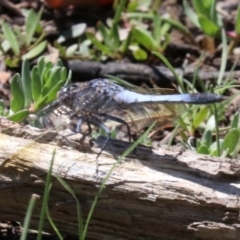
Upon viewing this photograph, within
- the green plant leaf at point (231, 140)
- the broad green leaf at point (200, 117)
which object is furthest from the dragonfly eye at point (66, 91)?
the broad green leaf at point (200, 117)

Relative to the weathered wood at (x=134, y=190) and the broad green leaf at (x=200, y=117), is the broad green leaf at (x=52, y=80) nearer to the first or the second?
the weathered wood at (x=134, y=190)

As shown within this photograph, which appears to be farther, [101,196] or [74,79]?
[74,79]

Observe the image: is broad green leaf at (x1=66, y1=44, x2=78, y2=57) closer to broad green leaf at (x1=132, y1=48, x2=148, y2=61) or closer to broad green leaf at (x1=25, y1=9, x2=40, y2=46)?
broad green leaf at (x1=25, y1=9, x2=40, y2=46)

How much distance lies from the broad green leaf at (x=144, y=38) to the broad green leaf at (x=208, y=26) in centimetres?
30

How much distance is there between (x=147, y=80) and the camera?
3.89 metres

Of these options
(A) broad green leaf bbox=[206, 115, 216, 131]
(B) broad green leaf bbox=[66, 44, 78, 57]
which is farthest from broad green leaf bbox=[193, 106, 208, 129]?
(B) broad green leaf bbox=[66, 44, 78, 57]

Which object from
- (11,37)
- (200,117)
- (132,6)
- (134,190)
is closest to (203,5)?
(132,6)

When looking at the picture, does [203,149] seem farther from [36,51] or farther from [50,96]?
[36,51]

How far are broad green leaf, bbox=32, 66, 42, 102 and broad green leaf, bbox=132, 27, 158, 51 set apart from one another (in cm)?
96

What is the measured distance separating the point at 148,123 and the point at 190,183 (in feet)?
1.76

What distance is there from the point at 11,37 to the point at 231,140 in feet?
4.98

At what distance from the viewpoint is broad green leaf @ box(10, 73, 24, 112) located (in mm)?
3008

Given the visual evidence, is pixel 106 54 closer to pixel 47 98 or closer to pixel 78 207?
pixel 47 98

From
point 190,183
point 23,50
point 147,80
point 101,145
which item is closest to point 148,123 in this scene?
point 101,145
